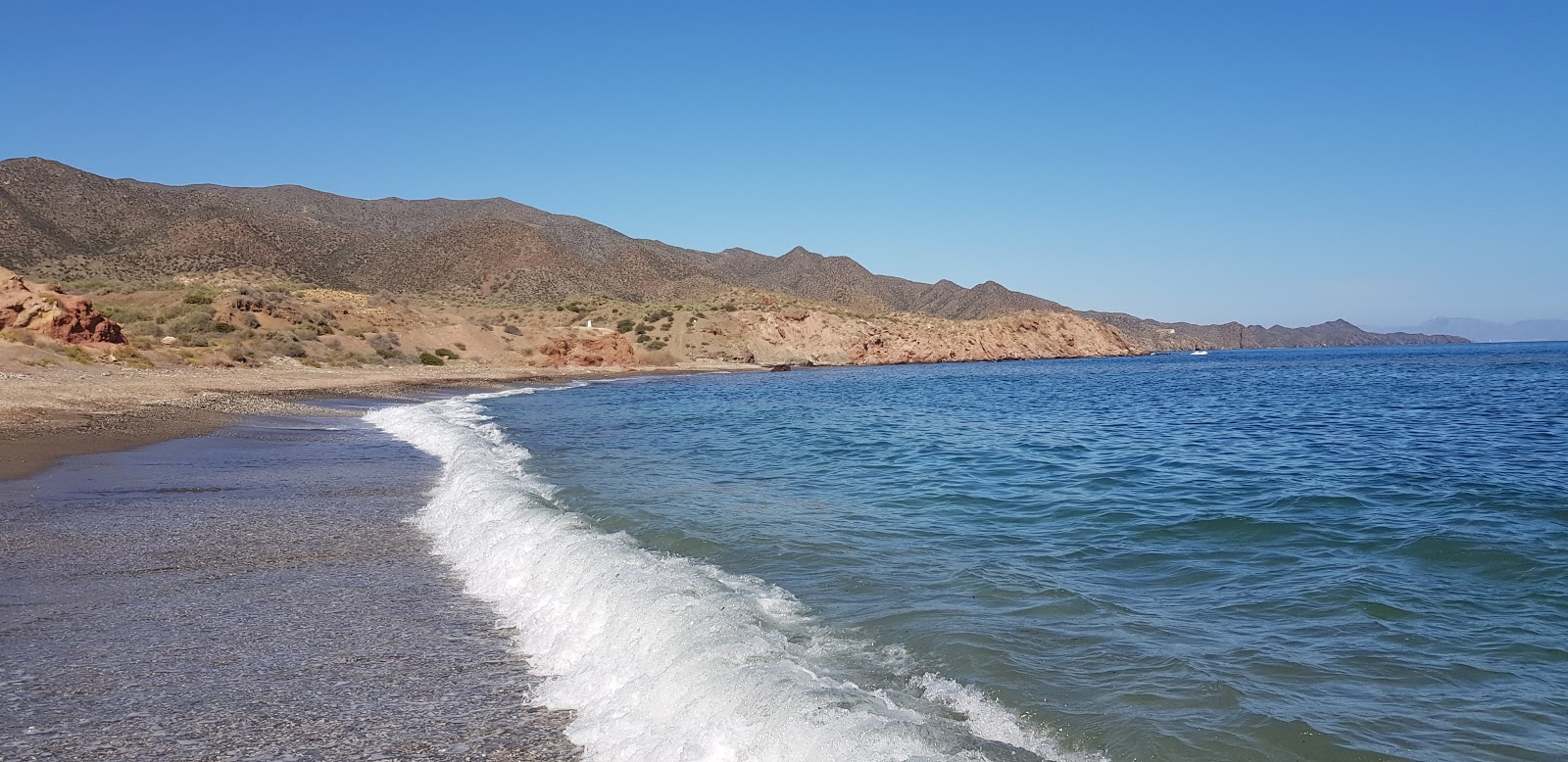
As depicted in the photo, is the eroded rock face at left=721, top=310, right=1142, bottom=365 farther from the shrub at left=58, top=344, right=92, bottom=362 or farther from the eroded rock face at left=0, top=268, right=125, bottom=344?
the shrub at left=58, top=344, right=92, bottom=362

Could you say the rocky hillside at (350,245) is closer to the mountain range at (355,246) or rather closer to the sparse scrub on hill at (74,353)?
the mountain range at (355,246)

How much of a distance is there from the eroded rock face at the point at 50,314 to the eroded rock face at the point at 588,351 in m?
25.0

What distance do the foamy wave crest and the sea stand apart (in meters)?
0.02

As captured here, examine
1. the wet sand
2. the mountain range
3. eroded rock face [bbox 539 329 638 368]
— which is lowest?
the wet sand

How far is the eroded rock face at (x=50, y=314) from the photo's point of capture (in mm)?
29703

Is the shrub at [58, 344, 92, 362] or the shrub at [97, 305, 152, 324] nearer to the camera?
the shrub at [58, 344, 92, 362]

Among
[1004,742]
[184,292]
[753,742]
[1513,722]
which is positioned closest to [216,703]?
[753,742]

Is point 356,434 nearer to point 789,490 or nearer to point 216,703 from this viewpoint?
point 789,490

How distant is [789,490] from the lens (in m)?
12.2

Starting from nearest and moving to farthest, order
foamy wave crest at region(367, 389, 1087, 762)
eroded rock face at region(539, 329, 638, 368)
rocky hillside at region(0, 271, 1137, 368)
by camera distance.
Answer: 1. foamy wave crest at region(367, 389, 1087, 762)
2. rocky hillside at region(0, 271, 1137, 368)
3. eroded rock face at region(539, 329, 638, 368)

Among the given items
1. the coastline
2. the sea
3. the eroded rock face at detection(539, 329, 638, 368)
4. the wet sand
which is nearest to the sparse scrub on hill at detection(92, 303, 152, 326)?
the coastline

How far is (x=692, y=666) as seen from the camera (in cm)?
508

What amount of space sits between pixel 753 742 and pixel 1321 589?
470cm

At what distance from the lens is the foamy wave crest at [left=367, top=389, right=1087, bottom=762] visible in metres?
4.18
